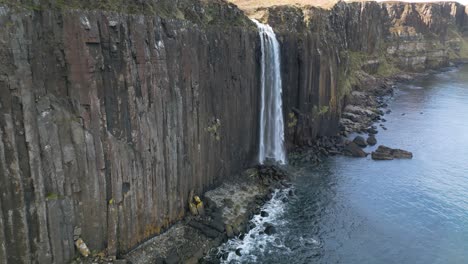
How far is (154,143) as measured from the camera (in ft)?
73.3

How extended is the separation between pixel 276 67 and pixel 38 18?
24.0 meters

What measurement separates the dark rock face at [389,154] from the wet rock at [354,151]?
1.23 m

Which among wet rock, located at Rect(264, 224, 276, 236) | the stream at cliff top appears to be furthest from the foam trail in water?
wet rock, located at Rect(264, 224, 276, 236)

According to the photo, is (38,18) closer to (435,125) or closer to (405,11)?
(435,125)

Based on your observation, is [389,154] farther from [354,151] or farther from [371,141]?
[371,141]

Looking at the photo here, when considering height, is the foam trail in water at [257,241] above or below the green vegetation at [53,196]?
below

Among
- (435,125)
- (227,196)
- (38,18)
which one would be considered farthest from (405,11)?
(38,18)

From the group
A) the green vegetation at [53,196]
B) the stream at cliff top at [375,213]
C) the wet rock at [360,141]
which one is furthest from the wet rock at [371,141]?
the green vegetation at [53,196]

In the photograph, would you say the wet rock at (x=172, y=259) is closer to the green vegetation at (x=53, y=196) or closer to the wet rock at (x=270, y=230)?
the wet rock at (x=270, y=230)

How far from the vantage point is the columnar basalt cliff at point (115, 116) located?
16172 millimetres

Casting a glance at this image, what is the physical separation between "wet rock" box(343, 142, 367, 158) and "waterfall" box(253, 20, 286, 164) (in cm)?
817

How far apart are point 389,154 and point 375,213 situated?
14153 mm

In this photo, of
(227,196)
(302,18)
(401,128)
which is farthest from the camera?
(401,128)

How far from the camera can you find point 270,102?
1447 inches
